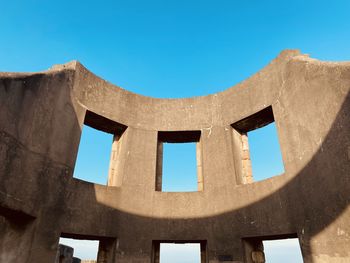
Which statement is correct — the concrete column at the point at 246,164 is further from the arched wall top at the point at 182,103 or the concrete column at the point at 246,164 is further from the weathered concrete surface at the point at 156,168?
the arched wall top at the point at 182,103

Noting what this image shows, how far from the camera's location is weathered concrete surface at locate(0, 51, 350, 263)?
5.49 metres

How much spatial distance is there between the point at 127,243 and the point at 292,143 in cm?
482

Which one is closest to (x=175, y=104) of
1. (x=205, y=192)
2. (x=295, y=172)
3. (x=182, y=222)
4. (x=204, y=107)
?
(x=204, y=107)

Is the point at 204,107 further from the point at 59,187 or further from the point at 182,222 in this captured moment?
the point at 59,187

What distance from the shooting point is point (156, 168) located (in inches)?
Result: 336

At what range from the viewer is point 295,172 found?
6.30 m

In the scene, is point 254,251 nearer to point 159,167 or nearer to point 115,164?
point 159,167

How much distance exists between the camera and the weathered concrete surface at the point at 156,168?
5492 mm

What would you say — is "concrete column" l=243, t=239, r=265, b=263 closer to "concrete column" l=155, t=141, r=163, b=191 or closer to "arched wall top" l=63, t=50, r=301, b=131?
"concrete column" l=155, t=141, r=163, b=191

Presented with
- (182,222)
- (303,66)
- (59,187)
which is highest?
(303,66)

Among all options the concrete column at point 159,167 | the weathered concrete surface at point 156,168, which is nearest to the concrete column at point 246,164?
the weathered concrete surface at point 156,168

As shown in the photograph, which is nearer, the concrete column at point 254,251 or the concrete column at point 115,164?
the concrete column at point 254,251

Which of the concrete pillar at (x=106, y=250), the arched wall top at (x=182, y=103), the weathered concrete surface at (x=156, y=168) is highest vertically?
the arched wall top at (x=182, y=103)

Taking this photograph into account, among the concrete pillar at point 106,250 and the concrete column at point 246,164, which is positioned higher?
the concrete column at point 246,164
